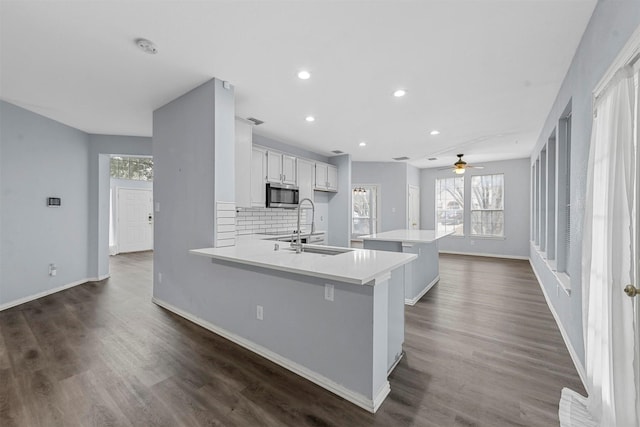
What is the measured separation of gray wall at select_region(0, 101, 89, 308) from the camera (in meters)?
3.64

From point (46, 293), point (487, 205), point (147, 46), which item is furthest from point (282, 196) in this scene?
point (487, 205)

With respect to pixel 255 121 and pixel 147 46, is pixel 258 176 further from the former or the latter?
pixel 147 46

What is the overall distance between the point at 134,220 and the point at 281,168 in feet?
19.3

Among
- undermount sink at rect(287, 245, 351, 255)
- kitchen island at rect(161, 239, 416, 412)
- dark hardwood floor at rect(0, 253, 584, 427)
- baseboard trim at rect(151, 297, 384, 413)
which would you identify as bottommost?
dark hardwood floor at rect(0, 253, 584, 427)

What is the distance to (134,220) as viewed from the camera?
8320 millimetres

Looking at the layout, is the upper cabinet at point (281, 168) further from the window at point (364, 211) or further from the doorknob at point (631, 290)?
the doorknob at point (631, 290)

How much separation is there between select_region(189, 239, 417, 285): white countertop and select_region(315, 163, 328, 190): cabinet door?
3536 mm

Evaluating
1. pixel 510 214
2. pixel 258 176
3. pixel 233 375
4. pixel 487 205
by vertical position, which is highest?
pixel 258 176

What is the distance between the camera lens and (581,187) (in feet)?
7.03

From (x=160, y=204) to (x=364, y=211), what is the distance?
5.93m

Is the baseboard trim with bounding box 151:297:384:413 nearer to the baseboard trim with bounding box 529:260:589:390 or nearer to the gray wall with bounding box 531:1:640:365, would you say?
the baseboard trim with bounding box 529:260:589:390

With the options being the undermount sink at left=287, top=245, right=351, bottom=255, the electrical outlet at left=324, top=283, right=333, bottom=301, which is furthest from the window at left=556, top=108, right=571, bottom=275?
the electrical outlet at left=324, top=283, right=333, bottom=301

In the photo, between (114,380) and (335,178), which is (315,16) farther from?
(335,178)

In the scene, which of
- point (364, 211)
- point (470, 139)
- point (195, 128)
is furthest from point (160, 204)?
point (364, 211)
